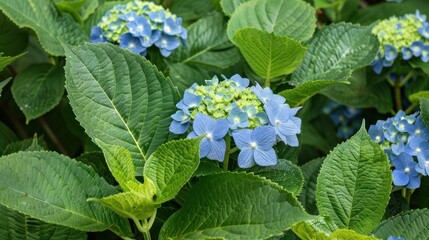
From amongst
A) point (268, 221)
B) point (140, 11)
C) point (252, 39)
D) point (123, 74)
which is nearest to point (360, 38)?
point (252, 39)

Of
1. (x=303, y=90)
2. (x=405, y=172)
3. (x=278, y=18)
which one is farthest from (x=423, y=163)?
(x=278, y=18)

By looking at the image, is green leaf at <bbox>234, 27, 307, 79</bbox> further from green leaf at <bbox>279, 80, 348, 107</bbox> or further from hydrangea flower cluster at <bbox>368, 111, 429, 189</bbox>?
hydrangea flower cluster at <bbox>368, 111, 429, 189</bbox>

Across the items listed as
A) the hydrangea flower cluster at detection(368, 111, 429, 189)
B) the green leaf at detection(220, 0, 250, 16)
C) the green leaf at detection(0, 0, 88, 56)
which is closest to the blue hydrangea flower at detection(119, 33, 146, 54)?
the green leaf at detection(0, 0, 88, 56)

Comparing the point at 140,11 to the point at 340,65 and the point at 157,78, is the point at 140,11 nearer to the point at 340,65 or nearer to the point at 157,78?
the point at 157,78

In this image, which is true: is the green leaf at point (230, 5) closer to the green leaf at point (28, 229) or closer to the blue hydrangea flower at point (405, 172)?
the blue hydrangea flower at point (405, 172)

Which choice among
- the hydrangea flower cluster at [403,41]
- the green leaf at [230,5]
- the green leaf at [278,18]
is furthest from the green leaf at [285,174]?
the hydrangea flower cluster at [403,41]
